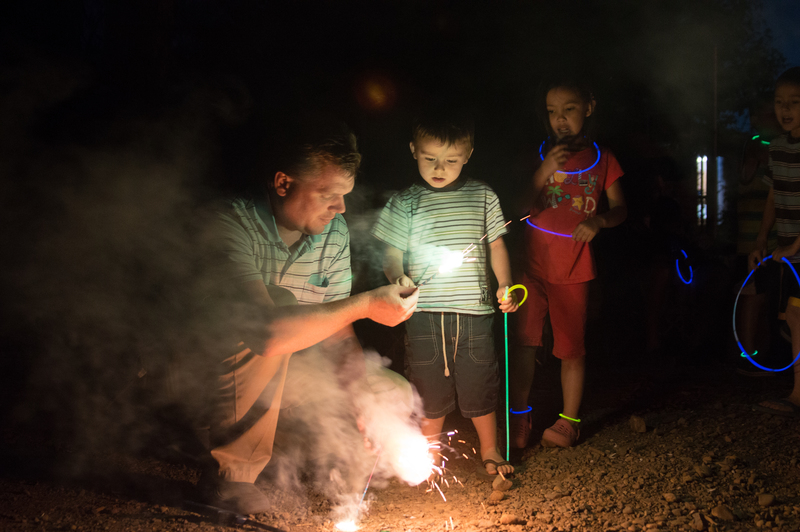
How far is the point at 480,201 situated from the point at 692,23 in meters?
4.69

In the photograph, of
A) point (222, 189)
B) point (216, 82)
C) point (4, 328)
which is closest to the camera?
point (222, 189)

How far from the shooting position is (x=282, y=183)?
2.81m

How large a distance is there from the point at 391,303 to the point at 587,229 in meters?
1.29

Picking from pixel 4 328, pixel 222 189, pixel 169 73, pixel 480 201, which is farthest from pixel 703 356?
pixel 4 328

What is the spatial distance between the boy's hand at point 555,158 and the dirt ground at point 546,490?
167 centimetres

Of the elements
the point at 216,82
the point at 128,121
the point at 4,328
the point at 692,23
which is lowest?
the point at 4,328

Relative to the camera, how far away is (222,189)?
3285mm

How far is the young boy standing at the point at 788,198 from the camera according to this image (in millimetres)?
3494

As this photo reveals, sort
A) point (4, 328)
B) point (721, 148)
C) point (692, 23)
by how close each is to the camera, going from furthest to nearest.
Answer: point (721, 148), point (692, 23), point (4, 328)

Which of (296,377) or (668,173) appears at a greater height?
(668,173)

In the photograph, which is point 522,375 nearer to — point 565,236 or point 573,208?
point 565,236

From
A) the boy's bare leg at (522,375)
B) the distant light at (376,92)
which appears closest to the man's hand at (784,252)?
the boy's bare leg at (522,375)

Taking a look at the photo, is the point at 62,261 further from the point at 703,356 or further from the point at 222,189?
the point at 703,356

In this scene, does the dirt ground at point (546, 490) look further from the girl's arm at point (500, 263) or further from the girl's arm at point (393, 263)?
the girl's arm at point (393, 263)
